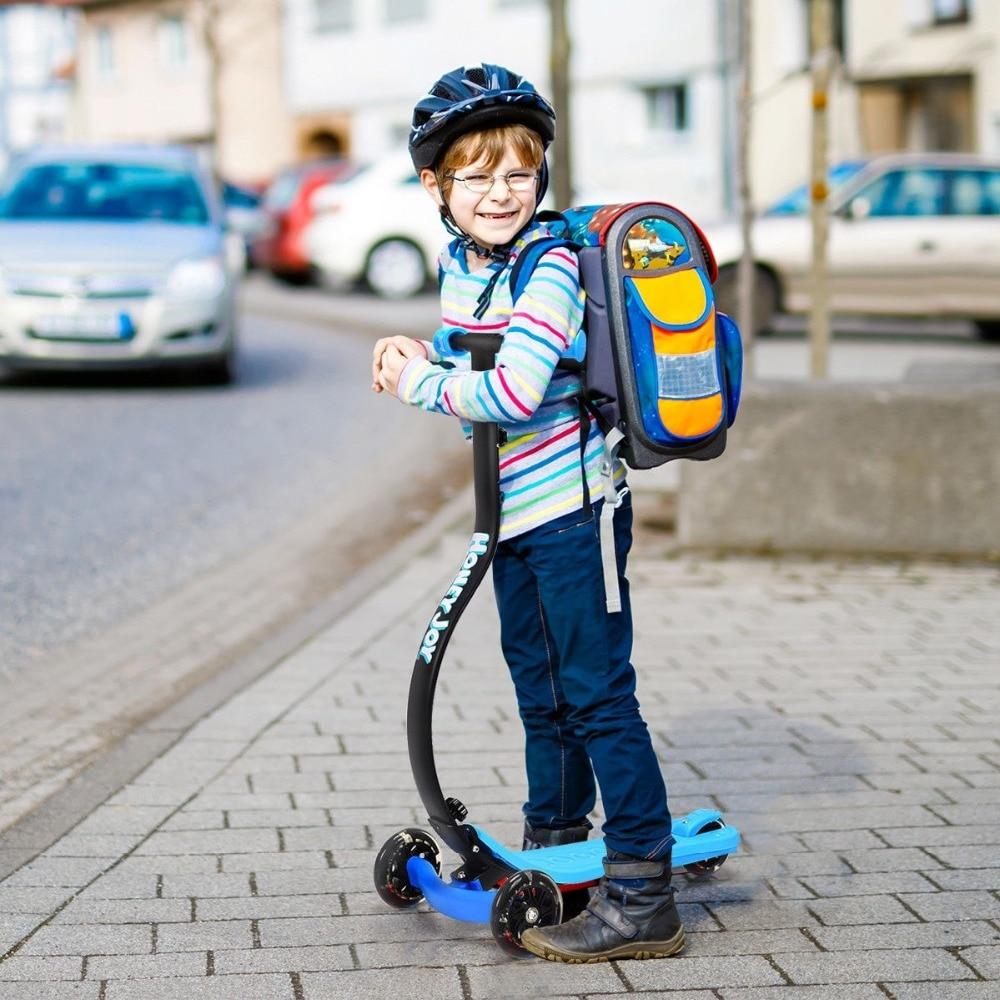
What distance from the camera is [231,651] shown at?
20.9 feet

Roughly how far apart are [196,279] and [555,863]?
10.2 m

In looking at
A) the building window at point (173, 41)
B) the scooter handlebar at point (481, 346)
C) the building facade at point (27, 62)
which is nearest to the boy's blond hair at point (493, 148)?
the scooter handlebar at point (481, 346)

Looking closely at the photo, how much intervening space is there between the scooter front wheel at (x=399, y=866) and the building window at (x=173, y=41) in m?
47.6

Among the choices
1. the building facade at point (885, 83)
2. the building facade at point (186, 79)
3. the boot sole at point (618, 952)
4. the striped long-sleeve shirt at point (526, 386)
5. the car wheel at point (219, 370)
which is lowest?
the boot sole at point (618, 952)

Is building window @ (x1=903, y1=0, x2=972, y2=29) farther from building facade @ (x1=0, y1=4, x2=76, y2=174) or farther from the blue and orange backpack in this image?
building facade @ (x1=0, y1=4, x2=76, y2=174)

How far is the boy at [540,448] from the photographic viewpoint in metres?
3.35

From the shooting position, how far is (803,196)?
1795 cm

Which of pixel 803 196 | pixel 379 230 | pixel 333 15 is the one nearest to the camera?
pixel 803 196

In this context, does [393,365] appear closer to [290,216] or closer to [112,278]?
[112,278]

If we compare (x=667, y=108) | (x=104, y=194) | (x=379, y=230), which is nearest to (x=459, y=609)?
(x=104, y=194)

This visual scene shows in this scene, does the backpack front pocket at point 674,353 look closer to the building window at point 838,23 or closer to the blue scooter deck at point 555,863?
the blue scooter deck at point 555,863

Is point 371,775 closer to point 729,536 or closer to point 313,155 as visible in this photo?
point 729,536

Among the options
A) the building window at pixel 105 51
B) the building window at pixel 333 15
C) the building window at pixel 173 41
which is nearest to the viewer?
the building window at pixel 333 15

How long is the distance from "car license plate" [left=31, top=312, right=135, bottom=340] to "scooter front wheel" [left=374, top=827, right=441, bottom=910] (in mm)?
9804
